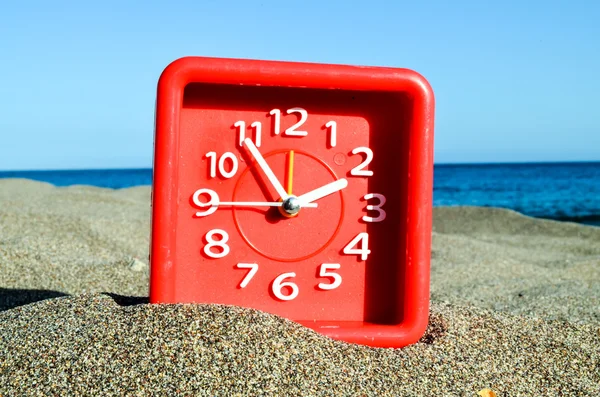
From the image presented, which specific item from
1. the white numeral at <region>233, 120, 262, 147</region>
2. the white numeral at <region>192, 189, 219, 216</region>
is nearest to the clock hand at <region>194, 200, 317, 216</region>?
the white numeral at <region>192, 189, 219, 216</region>

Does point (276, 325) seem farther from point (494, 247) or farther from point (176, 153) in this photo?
point (494, 247)

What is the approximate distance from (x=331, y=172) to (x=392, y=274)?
1.51 ft

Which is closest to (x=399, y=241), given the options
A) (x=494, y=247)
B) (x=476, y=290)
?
(x=476, y=290)

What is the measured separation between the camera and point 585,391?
242 cm

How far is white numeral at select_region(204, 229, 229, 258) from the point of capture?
2633 millimetres

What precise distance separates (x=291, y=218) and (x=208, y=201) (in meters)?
0.32

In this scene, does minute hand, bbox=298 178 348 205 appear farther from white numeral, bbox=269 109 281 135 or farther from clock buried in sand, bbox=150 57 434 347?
white numeral, bbox=269 109 281 135

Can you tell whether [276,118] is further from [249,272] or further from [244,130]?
[249,272]

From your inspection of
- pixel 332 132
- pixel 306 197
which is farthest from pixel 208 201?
pixel 332 132

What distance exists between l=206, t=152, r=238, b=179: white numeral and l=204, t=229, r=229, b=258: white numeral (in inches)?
8.2

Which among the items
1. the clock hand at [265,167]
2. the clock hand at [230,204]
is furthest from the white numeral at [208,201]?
the clock hand at [265,167]

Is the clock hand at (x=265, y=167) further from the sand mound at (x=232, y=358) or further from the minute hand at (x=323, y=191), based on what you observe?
the sand mound at (x=232, y=358)

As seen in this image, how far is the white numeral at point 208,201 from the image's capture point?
8.58 feet

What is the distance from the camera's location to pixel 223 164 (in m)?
2.63
